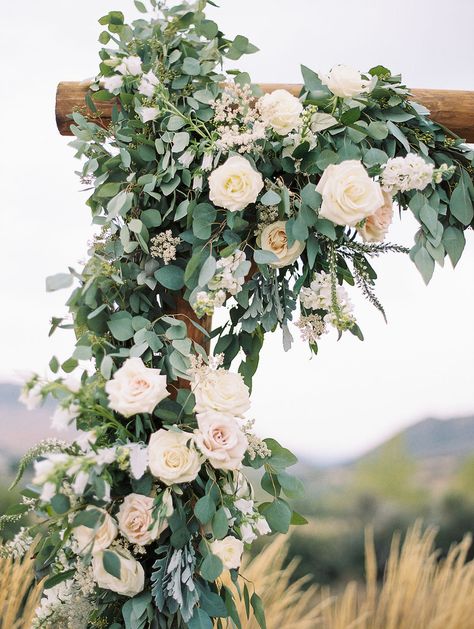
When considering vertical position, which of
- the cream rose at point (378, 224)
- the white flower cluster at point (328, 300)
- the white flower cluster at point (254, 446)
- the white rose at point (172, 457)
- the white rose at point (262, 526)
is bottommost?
the white rose at point (262, 526)

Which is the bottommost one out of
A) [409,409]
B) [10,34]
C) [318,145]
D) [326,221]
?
[409,409]

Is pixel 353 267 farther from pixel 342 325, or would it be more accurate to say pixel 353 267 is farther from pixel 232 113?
pixel 232 113

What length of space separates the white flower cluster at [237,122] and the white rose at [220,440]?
575 millimetres

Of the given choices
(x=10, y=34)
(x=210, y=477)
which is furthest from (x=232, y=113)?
(x=10, y=34)

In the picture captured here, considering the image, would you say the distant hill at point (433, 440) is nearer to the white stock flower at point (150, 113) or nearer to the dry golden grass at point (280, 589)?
the dry golden grass at point (280, 589)

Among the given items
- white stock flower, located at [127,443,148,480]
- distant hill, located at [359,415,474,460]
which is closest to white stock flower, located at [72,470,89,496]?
white stock flower, located at [127,443,148,480]

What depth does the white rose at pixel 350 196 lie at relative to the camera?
1.38m

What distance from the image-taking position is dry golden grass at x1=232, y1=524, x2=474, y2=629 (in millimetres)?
2301

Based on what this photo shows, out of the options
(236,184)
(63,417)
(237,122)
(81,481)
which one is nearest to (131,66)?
(237,122)

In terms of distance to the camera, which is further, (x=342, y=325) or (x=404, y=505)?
(x=404, y=505)

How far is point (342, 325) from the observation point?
55.9 inches

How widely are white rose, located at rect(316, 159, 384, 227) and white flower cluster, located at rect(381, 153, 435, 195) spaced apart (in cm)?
7

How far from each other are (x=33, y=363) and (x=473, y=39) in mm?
2292

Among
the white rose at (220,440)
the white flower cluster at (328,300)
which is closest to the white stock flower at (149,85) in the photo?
the white flower cluster at (328,300)
